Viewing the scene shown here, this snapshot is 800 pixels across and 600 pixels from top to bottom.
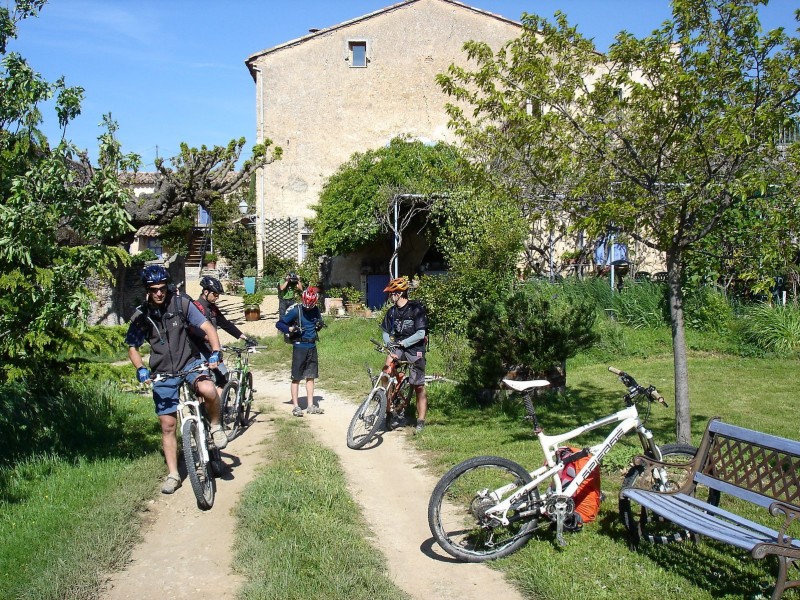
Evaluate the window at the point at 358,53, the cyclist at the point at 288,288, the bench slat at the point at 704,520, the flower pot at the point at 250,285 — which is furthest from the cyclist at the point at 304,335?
the flower pot at the point at 250,285

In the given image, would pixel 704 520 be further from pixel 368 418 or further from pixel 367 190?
pixel 367 190

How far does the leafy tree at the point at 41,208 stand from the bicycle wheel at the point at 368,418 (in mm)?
3081

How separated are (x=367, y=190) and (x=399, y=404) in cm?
1364

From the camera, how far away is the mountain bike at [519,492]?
4.86 metres

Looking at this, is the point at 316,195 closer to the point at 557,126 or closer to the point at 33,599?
the point at 557,126

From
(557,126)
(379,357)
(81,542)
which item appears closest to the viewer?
(81,542)

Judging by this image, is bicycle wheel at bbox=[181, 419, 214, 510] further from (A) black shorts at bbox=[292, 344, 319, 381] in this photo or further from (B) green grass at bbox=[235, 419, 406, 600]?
(A) black shorts at bbox=[292, 344, 319, 381]

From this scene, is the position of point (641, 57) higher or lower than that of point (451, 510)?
higher

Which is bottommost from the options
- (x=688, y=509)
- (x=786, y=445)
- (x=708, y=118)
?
(x=688, y=509)

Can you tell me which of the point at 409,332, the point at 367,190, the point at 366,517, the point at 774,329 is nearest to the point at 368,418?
the point at 409,332

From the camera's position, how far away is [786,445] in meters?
4.28

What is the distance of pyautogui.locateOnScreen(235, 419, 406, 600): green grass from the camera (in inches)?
174

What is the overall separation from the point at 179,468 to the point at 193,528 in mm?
1647

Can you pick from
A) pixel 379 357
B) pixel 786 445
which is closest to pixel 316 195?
pixel 379 357
